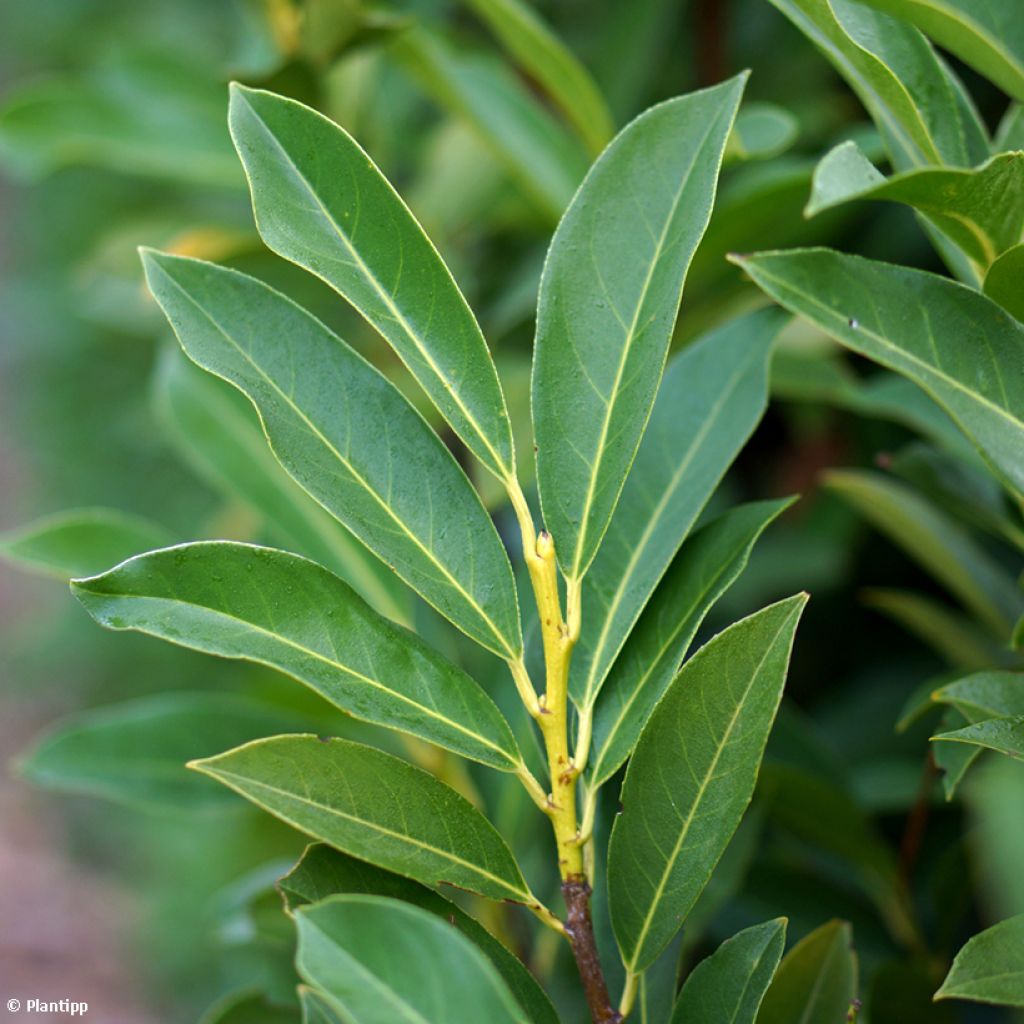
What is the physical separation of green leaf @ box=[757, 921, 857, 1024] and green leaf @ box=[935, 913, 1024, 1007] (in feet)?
0.47

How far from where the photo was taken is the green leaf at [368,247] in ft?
1.68

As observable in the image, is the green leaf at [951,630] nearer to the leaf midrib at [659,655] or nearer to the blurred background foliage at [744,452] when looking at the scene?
the blurred background foliage at [744,452]

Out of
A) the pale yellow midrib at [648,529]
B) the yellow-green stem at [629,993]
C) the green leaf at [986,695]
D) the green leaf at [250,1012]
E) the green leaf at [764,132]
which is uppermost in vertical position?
the green leaf at [764,132]

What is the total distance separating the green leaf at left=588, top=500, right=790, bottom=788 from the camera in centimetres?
53

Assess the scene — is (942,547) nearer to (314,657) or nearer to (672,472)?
(672,472)

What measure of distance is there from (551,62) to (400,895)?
0.66m

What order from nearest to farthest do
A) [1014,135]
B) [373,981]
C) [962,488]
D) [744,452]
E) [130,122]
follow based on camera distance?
[373,981]
[1014,135]
[962,488]
[130,122]
[744,452]

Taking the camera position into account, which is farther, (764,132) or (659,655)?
(764,132)

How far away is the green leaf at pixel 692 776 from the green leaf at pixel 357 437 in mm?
91

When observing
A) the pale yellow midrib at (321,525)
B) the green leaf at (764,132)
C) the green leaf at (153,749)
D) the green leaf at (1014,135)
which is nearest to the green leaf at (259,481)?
the pale yellow midrib at (321,525)

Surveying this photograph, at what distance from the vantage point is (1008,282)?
51 centimetres

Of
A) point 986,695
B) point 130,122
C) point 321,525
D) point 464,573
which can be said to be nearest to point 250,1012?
point 321,525

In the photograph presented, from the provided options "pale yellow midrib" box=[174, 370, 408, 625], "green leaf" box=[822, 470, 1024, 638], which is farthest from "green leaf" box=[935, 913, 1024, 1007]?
"pale yellow midrib" box=[174, 370, 408, 625]

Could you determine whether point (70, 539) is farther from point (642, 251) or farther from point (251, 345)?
point (642, 251)
